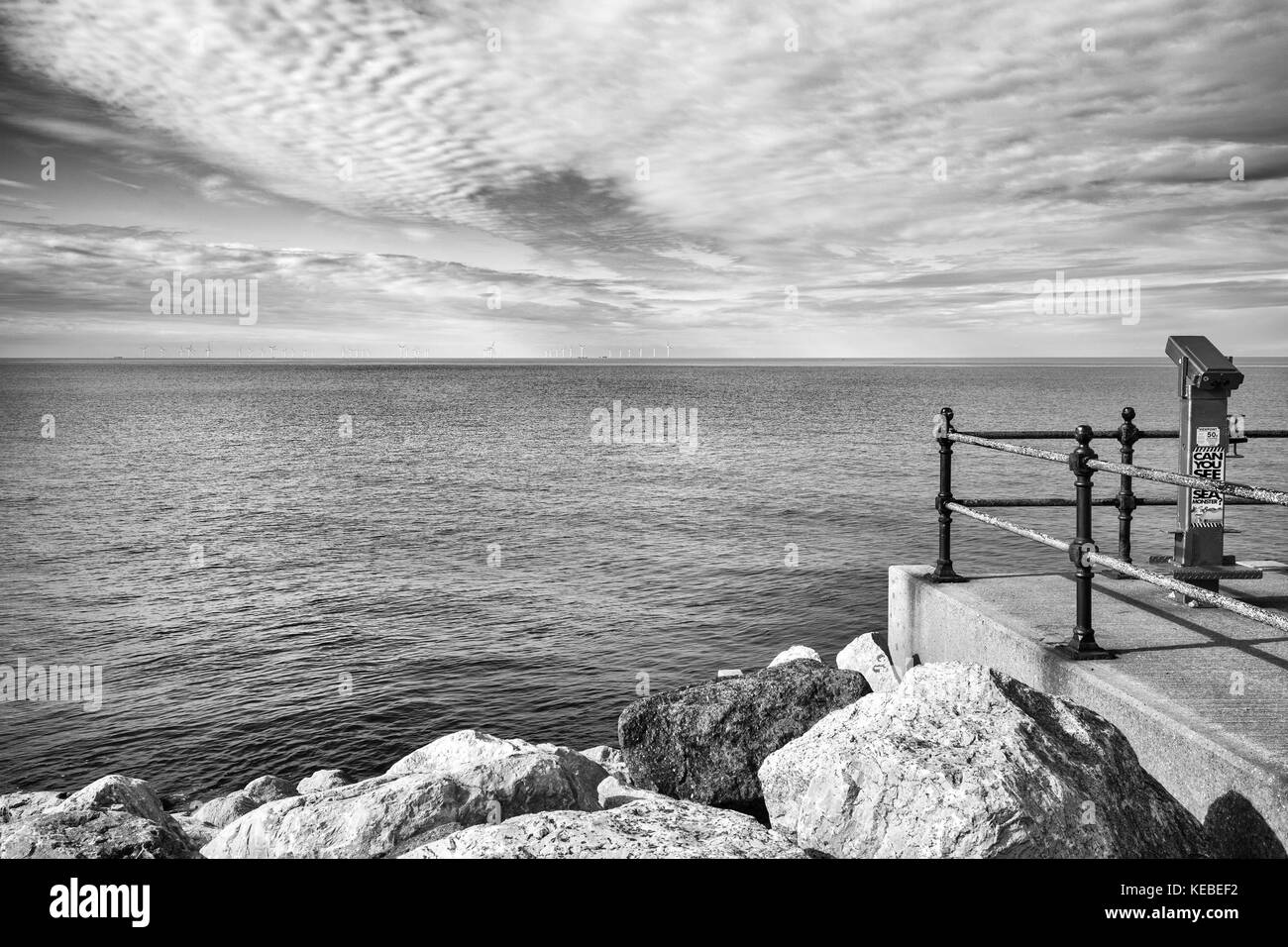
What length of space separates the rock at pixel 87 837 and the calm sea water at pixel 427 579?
6.21 m

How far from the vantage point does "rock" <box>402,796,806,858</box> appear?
351cm

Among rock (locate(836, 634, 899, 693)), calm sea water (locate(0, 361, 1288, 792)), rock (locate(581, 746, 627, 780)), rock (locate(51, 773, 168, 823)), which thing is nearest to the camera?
rock (locate(51, 773, 168, 823))

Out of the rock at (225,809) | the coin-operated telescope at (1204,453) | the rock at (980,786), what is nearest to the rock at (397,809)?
the rock at (980,786)

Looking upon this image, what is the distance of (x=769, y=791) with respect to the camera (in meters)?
4.51

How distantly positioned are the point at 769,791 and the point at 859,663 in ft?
14.2

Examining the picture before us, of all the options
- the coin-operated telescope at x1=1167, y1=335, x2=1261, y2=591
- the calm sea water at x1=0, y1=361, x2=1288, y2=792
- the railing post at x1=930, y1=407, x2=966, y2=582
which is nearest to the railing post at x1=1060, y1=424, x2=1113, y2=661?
the coin-operated telescope at x1=1167, y1=335, x2=1261, y2=591

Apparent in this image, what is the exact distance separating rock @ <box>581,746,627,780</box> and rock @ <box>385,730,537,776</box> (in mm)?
630

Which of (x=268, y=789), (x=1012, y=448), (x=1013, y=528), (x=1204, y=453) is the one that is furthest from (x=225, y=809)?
(x=1204, y=453)

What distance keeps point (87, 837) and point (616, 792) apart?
10.3ft

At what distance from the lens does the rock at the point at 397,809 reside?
506cm

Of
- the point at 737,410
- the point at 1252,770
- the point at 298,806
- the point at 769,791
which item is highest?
the point at 737,410

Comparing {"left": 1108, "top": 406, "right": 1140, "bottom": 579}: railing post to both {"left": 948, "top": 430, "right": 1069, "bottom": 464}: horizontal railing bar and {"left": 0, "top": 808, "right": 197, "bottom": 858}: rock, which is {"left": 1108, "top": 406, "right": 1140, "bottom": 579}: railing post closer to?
{"left": 948, "top": 430, "right": 1069, "bottom": 464}: horizontal railing bar

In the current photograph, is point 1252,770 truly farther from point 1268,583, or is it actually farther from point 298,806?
point 298,806
